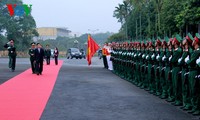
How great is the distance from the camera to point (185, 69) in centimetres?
1113

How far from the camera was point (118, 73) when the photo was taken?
24.4 meters

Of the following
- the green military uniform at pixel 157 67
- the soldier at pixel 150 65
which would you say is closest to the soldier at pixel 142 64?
the soldier at pixel 150 65

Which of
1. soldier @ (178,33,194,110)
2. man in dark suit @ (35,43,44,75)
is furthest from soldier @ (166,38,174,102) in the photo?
man in dark suit @ (35,43,44,75)

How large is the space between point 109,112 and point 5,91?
5.72 meters

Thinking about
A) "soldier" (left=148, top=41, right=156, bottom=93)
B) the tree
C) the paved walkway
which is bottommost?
the paved walkway

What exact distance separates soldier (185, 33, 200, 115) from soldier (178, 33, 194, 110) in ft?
0.98

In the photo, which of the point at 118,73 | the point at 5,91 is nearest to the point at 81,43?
the point at 118,73

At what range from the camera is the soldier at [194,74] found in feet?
33.6

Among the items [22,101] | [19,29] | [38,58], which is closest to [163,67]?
[22,101]

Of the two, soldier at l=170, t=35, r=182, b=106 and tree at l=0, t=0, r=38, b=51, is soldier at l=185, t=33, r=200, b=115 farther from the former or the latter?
tree at l=0, t=0, r=38, b=51

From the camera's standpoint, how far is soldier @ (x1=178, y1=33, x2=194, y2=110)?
1089cm

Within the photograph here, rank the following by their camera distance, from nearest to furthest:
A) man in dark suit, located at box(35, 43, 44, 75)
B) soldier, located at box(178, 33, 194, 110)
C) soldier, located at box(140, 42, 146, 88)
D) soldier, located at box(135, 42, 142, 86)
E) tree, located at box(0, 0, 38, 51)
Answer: soldier, located at box(178, 33, 194, 110), soldier, located at box(140, 42, 146, 88), soldier, located at box(135, 42, 142, 86), man in dark suit, located at box(35, 43, 44, 75), tree, located at box(0, 0, 38, 51)

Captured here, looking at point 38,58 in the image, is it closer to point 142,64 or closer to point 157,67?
point 142,64

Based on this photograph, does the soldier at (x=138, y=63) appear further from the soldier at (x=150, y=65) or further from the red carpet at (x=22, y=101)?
the red carpet at (x=22, y=101)
